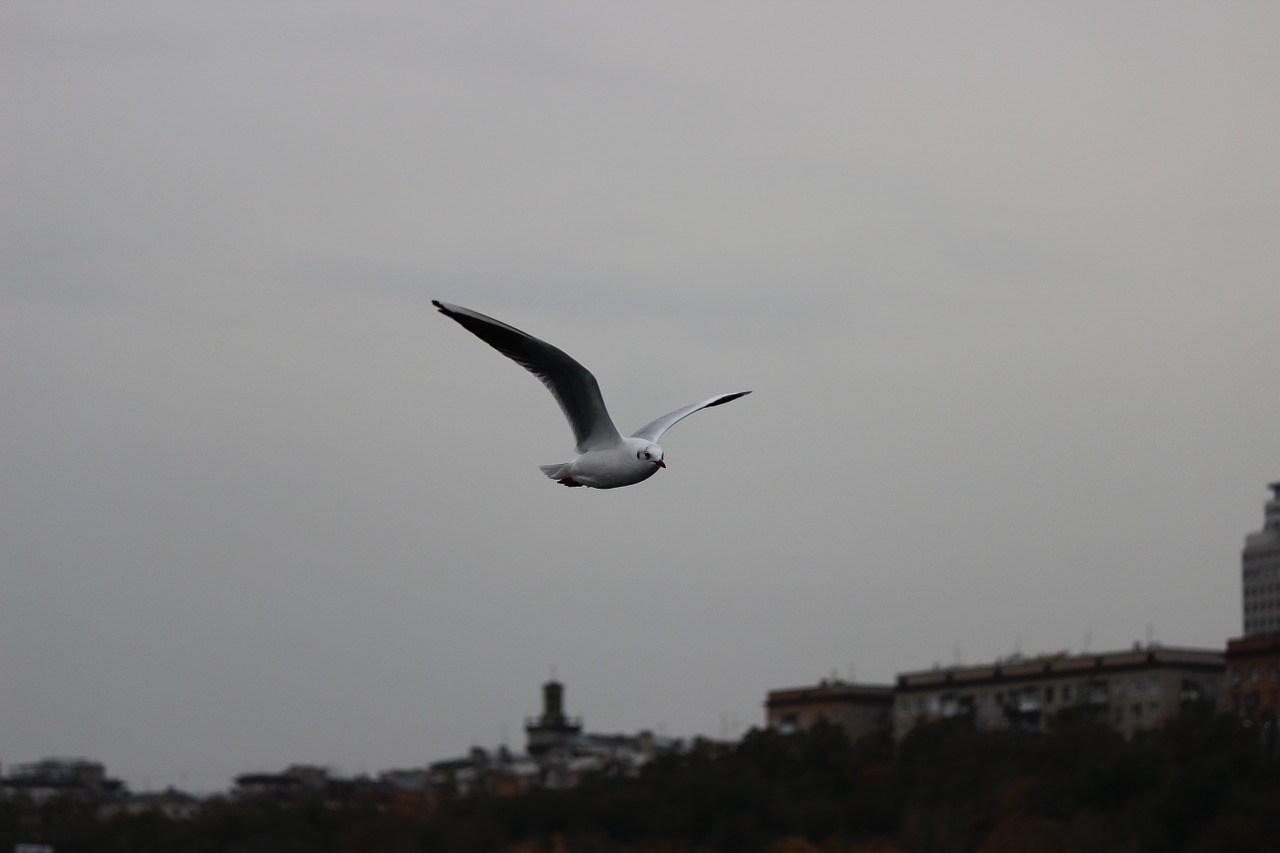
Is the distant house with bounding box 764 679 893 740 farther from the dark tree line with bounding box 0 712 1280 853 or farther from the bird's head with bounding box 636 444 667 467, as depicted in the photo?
the bird's head with bounding box 636 444 667 467

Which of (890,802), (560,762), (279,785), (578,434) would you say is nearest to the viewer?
(578,434)

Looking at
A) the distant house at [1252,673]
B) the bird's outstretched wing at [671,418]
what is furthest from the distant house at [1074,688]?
the bird's outstretched wing at [671,418]

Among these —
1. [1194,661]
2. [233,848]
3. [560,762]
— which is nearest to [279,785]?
[560,762]

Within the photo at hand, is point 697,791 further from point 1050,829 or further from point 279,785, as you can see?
point 279,785

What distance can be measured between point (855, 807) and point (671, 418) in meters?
81.6

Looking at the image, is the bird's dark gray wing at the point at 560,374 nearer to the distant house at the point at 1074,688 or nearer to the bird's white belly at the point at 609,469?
the bird's white belly at the point at 609,469

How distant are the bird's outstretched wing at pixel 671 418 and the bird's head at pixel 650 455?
3.93ft

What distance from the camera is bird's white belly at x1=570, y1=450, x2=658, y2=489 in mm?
26000

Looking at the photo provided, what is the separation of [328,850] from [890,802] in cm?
3547

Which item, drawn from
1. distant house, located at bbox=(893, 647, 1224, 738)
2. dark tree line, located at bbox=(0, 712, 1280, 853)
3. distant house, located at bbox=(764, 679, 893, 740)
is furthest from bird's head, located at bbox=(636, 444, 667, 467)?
distant house, located at bbox=(764, 679, 893, 740)

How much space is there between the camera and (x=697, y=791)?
113812 millimetres

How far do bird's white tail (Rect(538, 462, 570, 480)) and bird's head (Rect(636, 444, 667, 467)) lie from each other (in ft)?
3.63

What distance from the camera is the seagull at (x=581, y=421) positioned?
25516 millimetres

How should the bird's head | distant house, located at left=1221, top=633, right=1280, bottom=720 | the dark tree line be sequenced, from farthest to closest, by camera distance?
1. distant house, located at left=1221, top=633, right=1280, bottom=720
2. the dark tree line
3. the bird's head
